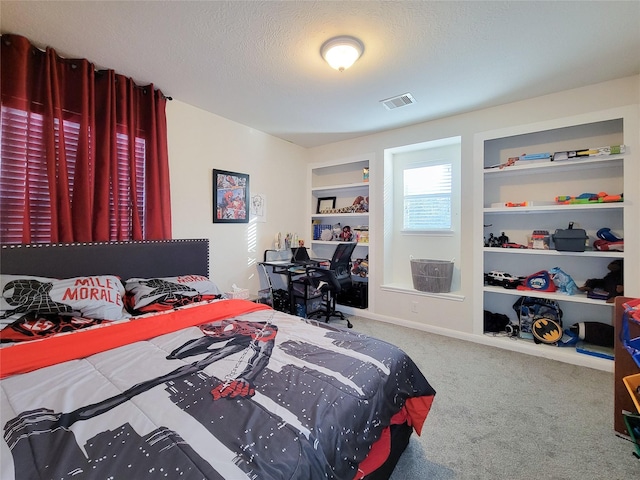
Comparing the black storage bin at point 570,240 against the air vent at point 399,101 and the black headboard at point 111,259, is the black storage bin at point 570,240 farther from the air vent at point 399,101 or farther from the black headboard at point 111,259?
the black headboard at point 111,259

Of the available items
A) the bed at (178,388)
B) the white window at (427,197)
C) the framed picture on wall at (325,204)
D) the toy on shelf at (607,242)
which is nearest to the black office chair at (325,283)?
the white window at (427,197)

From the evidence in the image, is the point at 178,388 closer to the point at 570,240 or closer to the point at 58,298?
the point at 58,298

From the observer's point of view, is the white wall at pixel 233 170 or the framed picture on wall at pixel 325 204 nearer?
the white wall at pixel 233 170

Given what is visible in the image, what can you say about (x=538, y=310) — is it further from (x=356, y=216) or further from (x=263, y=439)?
(x=263, y=439)

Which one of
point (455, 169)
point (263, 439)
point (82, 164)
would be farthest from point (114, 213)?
point (455, 169)

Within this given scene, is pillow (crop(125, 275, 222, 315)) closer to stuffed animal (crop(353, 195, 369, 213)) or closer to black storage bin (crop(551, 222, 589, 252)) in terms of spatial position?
stuffed animal (crop(353, 195, 369, 213))

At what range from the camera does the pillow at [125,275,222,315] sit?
6.55ft

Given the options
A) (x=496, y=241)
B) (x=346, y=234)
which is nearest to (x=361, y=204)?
(x=346, y=234)

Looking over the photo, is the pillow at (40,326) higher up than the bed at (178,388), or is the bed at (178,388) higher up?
the pillow at (40,326)

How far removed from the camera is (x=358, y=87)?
103 inches

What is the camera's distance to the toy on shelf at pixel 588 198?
2463 millimetres

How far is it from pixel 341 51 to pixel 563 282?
2.98 metres

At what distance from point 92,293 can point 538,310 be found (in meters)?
3.98

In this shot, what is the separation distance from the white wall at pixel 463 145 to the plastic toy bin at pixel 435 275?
0.13 meters
